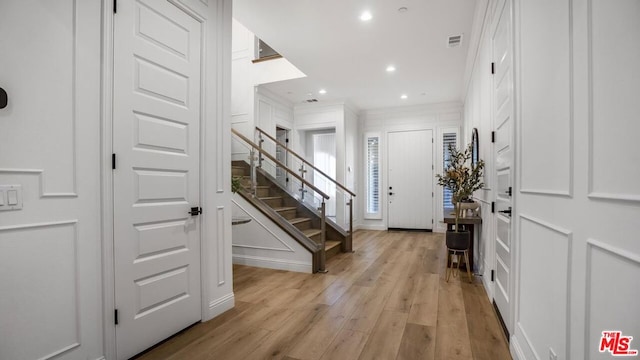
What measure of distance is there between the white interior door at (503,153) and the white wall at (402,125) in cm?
420

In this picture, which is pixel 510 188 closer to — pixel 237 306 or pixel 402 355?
pixel 402 355

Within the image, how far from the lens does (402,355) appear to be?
199cm

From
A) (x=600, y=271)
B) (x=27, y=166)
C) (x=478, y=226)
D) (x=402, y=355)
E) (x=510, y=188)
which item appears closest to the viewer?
(x=600, y=271)

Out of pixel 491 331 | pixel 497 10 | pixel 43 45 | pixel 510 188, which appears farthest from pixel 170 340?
pixel 497 10

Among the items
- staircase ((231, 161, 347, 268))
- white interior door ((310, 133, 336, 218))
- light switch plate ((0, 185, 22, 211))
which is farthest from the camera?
white interior door ((310, 133, 336, 218))

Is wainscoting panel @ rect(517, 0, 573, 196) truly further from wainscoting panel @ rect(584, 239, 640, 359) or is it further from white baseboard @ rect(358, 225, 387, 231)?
white baseboard @ rect(358, 225, 387, 231)

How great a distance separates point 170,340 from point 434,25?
4.06m

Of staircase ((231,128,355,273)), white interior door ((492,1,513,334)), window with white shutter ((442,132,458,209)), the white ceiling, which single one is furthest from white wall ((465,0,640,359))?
window with white shutter ((442,132,458,209))

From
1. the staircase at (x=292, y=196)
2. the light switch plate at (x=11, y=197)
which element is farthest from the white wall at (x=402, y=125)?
the light switch plate at (x=11, y=197)

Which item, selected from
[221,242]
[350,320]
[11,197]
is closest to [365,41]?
[221,242]

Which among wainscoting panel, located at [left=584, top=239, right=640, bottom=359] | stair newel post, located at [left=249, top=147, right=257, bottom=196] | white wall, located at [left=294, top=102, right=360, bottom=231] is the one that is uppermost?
white wall, located at [left=294, top=102, right=360, bottom=231]

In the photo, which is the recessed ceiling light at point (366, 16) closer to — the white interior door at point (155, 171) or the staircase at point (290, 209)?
the white interior door at point (155, 171)

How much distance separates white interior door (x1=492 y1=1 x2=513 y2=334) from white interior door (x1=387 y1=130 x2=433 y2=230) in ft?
13.9

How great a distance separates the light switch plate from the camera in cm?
138
